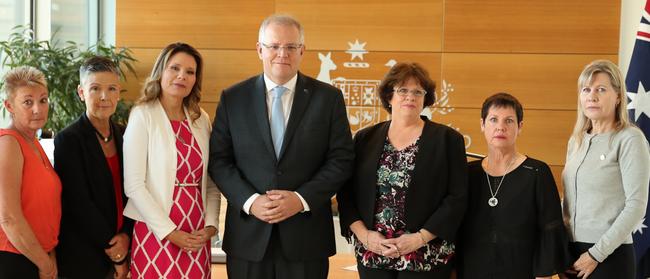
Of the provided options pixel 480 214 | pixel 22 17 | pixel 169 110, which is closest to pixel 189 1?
pixel 22 17

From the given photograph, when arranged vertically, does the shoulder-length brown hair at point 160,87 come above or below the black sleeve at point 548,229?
above

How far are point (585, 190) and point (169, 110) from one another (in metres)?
1.82

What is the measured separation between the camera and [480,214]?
2.87 metres

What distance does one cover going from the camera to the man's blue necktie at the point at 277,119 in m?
2.79

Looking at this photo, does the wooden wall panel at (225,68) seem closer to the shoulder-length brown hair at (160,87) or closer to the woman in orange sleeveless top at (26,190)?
the shoulder-length brown hair at (160,87)

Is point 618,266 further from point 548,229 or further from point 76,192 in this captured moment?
point 76,192

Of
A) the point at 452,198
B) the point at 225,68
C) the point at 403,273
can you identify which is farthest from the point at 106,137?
the point at 225,68

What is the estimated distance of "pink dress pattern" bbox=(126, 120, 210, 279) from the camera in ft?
9.18

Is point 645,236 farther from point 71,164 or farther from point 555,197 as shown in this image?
point 71,164

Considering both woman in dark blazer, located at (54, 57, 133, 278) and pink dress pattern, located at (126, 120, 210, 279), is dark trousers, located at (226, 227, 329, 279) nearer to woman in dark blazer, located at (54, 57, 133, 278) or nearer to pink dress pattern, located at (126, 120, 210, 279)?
pink dress pattern, located at (126, 120, 210, 279)

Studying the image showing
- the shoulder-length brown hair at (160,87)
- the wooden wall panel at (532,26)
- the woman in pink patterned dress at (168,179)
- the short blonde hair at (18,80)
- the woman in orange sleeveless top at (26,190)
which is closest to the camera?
the woman in orange sleeveless top at (26,190)

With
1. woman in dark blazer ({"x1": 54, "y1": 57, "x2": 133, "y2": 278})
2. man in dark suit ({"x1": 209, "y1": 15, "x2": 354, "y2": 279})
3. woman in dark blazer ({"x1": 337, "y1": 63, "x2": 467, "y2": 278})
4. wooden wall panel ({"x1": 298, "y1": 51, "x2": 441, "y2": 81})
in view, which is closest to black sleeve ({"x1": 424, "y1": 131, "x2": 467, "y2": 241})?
woman in dark blazer ({"x1": 337, "y1": 63, "x2": 467, "y2": 278})

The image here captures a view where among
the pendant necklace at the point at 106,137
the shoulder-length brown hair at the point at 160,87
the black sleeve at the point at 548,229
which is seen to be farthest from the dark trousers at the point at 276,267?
the black sleeve at the point at 548,229

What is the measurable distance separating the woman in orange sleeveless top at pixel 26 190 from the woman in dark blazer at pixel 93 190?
0.06 metres
